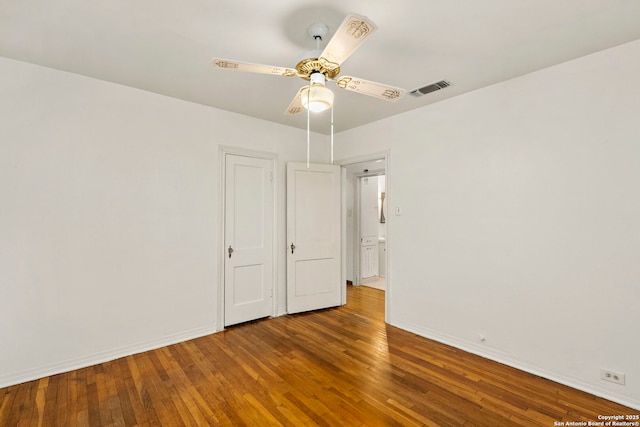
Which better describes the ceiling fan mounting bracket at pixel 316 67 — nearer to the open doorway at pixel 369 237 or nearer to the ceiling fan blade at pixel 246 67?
the ceiling fan blade at pixel 246 67

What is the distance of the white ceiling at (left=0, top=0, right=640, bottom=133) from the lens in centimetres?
181

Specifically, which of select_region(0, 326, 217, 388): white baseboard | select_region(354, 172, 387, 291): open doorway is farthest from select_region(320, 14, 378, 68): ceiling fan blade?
select_region(354, 172, 387, 291): open doorway

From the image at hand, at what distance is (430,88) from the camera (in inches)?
115

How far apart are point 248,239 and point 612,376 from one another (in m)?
3.69

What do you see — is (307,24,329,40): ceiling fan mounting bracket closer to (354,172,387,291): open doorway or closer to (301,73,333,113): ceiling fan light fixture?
(301,73,333,113): ceiling fan light fixture

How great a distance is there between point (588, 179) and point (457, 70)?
1387 mm

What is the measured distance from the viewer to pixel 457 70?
2582 mm

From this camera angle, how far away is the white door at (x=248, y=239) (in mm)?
3705

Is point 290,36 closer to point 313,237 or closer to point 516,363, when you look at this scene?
point 313,237

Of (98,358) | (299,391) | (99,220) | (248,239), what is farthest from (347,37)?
(98,358)

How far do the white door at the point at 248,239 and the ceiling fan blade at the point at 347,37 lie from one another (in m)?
2.34

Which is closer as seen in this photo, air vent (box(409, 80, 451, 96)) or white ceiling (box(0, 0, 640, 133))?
white ceiling (box(0, 0, 640, 133))

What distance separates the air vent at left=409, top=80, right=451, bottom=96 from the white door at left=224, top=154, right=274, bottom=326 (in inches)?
82.3

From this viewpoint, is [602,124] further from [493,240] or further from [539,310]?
[539,310]
